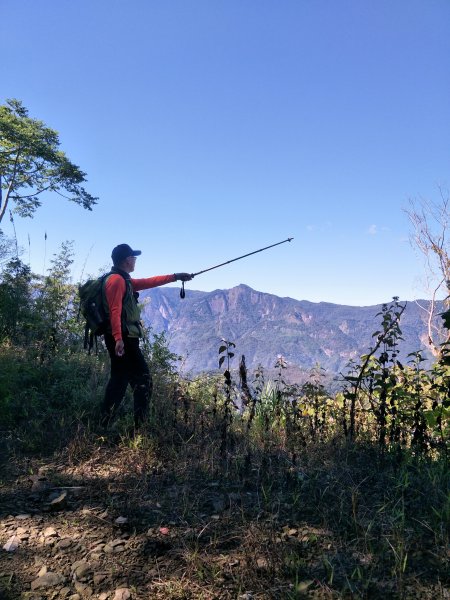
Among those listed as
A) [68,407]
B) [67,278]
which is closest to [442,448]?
[68,407]

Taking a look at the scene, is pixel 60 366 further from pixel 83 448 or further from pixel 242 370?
pixel 242 370

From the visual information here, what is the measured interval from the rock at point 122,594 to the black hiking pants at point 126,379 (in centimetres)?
242

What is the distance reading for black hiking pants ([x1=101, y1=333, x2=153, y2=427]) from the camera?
471 cm

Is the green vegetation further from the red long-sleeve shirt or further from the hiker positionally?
the red long-sleeve shirt

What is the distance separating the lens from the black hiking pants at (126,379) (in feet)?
15.4

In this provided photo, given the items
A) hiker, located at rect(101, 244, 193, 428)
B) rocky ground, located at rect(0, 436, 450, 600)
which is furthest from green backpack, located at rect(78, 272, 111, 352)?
rocky ground, located at rect(0, 436, 450, 600)

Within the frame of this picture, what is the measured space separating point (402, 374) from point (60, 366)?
4.79 meters

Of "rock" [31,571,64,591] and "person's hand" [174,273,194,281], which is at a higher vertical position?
"person's hand" [174,273,194,281]

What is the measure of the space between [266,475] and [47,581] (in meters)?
1.81

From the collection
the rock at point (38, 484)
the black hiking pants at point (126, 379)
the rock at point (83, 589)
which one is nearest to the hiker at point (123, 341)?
the black hiking pants at point (126, 379)

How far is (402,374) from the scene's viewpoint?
4.42m

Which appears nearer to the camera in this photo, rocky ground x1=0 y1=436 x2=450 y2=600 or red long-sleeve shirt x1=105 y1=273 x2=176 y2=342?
rocky ground x1=0 y1=436 x2=450 y2=600

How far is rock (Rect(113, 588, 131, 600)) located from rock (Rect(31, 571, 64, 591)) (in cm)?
37

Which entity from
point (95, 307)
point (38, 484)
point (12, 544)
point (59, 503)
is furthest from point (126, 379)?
point (12, 544)
